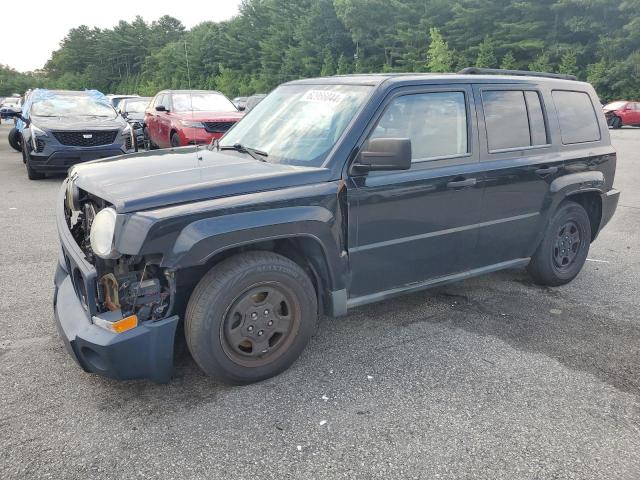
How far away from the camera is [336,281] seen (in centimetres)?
331

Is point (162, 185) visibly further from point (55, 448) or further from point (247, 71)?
point (247, 71)

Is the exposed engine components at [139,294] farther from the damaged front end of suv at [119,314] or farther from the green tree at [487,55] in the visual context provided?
the green tree at [487,55]

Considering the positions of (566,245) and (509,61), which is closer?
(566,245)

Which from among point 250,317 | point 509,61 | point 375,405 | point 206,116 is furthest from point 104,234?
point 509,61

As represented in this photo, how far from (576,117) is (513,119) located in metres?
0.90

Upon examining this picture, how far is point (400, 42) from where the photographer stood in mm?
45812

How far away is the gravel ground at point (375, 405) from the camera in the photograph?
249 centimetres

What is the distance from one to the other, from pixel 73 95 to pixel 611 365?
1185 cm

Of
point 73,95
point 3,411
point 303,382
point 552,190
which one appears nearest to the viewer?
point 3,411

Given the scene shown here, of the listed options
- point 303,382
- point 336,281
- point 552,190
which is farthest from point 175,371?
point 552,190

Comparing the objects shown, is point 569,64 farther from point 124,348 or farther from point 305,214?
point 124,348

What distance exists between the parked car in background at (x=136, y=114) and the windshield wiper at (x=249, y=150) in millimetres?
11581

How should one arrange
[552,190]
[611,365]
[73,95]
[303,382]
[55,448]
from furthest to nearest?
[73,95], [552,190], [611,365], [303,382], [55,448]

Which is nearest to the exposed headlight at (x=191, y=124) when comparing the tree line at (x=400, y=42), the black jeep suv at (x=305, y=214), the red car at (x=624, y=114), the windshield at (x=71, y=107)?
the windshield at (x=71, y=107)
